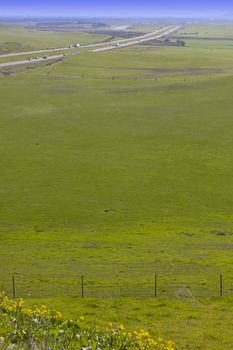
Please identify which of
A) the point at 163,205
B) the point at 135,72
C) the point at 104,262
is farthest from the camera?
the point at 135,72

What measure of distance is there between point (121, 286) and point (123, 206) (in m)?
17.7

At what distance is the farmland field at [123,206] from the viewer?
96.7 ft

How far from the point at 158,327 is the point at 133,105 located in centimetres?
7687

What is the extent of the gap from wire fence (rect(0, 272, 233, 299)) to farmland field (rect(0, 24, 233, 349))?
0.07m

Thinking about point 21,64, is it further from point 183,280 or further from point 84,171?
point 183,280

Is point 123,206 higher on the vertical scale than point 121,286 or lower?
lower

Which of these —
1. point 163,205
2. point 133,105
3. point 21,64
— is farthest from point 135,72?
point 163,205

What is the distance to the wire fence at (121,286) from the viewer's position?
30469mm

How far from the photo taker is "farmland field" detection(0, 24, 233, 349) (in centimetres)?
2948

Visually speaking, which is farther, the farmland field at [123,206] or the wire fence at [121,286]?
the wire fence at [121,286]

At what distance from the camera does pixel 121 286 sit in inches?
1240

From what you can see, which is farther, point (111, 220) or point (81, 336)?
point (111, 220)

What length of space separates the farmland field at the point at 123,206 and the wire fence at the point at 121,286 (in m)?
0.07

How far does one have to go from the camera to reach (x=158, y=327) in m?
26.2
